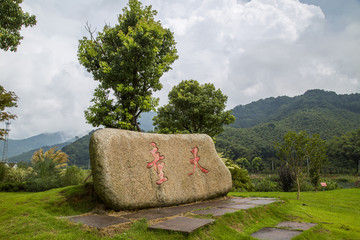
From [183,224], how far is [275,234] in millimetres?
1759

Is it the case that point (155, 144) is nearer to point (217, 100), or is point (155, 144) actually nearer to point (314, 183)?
point (217, 100)

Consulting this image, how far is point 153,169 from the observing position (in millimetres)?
6309

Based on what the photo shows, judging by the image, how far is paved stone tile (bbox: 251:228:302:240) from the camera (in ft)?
14.1

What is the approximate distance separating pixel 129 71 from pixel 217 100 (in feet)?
26.9

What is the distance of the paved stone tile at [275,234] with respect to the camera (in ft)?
14.1

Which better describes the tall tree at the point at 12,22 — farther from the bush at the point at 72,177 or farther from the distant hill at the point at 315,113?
the distant hill at the point at 315,113

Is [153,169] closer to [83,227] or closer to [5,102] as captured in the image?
[83,227]

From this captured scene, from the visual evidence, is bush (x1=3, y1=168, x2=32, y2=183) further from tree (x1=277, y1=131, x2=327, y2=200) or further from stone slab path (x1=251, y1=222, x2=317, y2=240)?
stone slab path (x1=251, y1=222, x2=317, y2=240)

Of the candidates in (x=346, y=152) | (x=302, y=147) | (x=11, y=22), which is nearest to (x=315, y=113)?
(x=346, y=152)

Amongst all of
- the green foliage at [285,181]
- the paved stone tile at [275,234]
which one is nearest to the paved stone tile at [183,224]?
the paved stone tile at [275,234]

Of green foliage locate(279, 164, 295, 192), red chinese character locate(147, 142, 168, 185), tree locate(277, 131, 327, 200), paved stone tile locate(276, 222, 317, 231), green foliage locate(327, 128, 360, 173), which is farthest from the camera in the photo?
green foliage locate(327, 128, 360, 173)

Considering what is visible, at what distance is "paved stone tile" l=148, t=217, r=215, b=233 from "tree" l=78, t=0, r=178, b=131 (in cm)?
493

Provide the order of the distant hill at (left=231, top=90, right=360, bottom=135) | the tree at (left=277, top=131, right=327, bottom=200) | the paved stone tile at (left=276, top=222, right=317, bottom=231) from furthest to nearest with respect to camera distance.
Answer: the distant hill at (left=231, top=90, right=360, bottom=135), the tree at (left=277, top=131, right=327, bottom=200), the paved stone tile at (left=276, top=222, right=317, bottom=231)

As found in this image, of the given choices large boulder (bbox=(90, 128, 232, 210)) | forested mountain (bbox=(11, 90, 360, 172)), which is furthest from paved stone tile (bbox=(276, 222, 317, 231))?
forested mountain (bbox=(11, 90, 360, 172))
